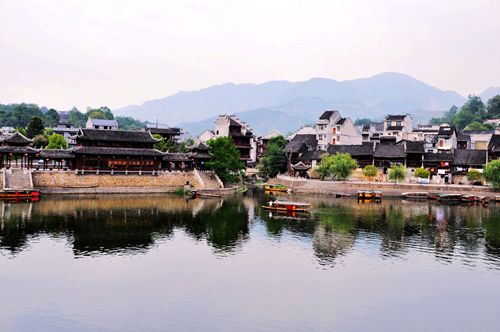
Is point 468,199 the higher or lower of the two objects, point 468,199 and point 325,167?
the lower

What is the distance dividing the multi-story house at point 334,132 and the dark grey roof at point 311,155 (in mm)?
5850

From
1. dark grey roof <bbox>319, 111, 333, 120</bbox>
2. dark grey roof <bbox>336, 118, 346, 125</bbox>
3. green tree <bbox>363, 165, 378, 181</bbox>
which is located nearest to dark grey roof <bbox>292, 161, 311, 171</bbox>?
green tree <bbox>363, 165, 378, 181</bbox>

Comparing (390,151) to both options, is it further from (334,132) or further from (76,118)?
(76,118)

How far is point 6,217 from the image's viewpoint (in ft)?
143

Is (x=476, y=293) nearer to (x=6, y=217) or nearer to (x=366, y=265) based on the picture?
(x=366, y=265)

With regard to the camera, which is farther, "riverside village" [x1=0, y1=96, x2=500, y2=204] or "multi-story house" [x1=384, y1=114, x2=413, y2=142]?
"multi-story house" [x1=384, y1=114, x2=413, y2=142]

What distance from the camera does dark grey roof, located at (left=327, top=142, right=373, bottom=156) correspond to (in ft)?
278

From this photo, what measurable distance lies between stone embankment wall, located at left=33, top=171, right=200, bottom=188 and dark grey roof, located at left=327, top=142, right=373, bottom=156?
94.9 ft

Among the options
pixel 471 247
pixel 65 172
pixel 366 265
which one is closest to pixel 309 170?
pixel 65 172

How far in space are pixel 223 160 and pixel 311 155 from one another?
21116 millimetres

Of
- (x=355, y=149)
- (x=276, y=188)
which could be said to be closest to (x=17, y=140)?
(x=276, y=188)

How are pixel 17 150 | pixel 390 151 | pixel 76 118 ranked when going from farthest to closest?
pixel 76 118, pixel 390 151, pixel 17 150

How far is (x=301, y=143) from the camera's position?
92812 mm

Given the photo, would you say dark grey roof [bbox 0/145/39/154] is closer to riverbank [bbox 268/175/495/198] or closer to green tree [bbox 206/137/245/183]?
green tree [bbox 206/137/245/183]
